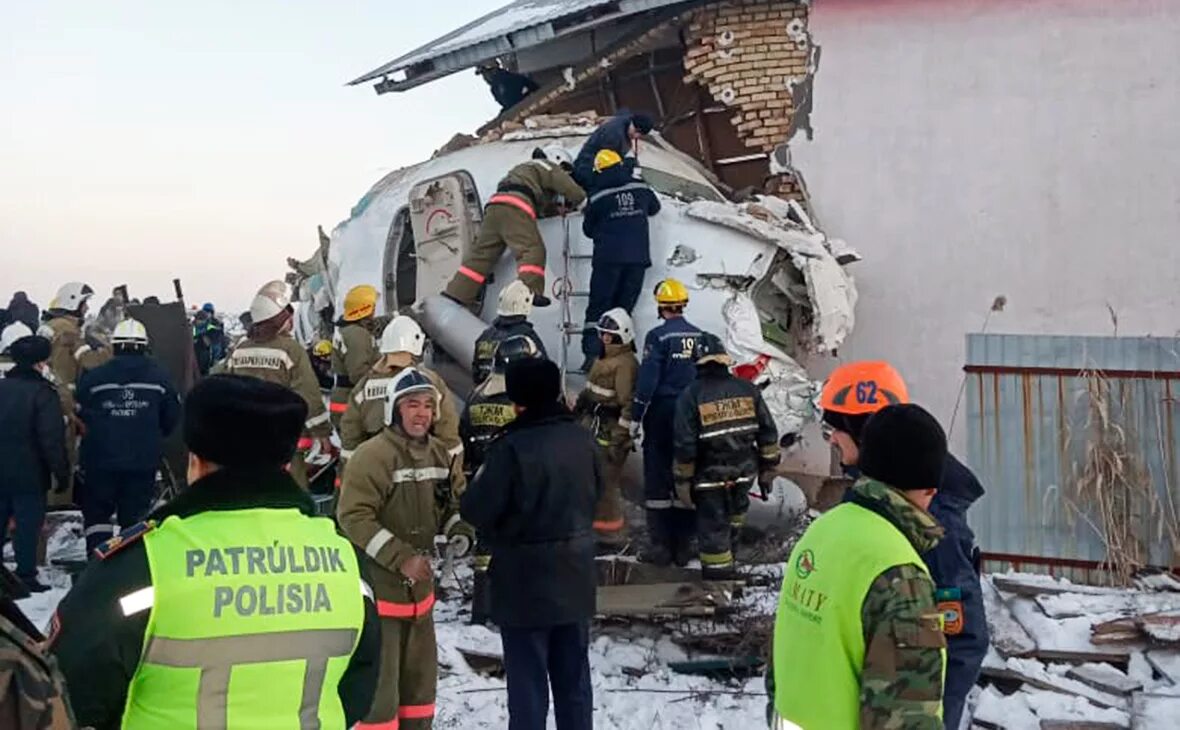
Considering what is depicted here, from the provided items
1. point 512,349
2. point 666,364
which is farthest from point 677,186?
point 512,349

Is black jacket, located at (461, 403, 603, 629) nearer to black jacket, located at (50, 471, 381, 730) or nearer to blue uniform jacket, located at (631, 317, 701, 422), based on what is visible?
black jacket, located at (50, 471, 381, 730)

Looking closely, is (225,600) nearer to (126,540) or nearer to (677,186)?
(126,540)

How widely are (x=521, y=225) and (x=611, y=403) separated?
1.67 m

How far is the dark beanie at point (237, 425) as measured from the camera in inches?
82.2

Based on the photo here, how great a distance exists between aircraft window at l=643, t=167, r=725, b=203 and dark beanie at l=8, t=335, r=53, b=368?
4648 mm

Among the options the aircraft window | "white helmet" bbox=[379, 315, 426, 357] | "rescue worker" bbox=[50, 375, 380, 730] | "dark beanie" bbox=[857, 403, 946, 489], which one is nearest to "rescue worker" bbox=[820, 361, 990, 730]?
"dark beanie" bbox=[857, 403, 946, 489]

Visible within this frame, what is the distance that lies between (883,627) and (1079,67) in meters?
8.39

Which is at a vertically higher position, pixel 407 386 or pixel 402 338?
pixel 402 338

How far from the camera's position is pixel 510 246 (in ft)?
26.3

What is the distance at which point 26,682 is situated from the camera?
5.10 feet

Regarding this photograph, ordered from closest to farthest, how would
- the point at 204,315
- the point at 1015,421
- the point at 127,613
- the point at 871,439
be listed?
the point at 127,613, the point at 871,439, the point at 1015,421, the point at 204,315

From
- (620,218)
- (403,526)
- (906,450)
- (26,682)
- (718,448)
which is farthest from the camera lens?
(620,218)

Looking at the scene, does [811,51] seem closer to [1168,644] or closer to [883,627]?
[1168,644]

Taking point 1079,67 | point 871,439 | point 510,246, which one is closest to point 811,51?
point 1079,67
